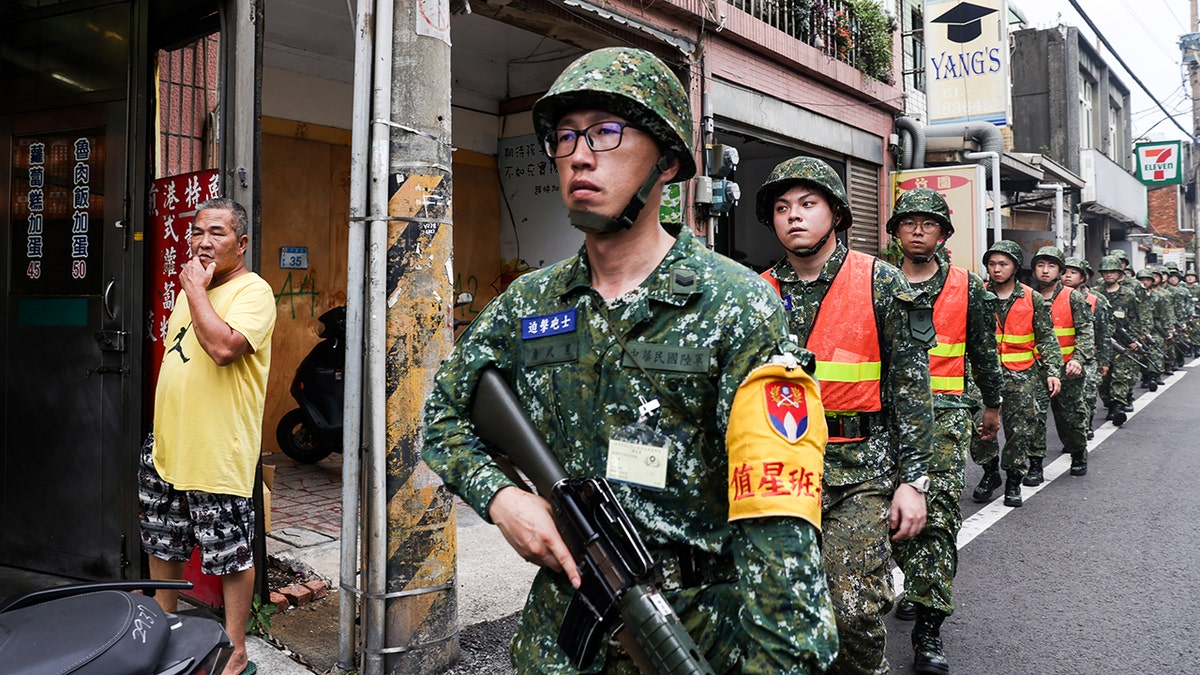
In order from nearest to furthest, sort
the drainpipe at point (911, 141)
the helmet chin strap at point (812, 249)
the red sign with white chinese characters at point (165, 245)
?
the helmet chin strap at point (812, 249) → the red sign with white chinese characters at point (165, 245) → the drainpipe at point (911, 141)

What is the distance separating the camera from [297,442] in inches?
278

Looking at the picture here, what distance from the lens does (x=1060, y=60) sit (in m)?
24.7

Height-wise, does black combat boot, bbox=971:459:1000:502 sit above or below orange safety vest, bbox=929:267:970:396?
below

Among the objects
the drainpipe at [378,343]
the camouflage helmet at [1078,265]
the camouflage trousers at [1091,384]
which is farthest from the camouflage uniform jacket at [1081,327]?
the drainpipe at [378,343]

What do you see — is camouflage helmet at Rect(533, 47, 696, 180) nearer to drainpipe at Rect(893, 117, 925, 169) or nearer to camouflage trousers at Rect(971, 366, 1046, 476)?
camouflage trousers at Rect(971, 366, 1046, 476)

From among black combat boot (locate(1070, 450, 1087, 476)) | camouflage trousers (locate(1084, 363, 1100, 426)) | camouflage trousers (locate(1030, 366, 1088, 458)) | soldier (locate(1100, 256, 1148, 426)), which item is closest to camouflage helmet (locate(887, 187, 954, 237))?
camouflage trousers (locate(1030, 366, 1088, 458))

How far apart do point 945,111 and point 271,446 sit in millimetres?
9785

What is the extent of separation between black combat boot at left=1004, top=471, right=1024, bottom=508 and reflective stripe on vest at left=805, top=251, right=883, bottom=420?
161 inches

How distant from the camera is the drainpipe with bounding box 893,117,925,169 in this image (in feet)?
41.5

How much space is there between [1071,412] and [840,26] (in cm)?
563

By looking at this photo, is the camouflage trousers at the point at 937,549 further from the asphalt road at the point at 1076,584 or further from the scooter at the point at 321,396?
the scooter at the point at 321,396

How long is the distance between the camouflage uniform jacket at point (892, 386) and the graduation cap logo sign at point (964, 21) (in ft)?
Answer: 33.4

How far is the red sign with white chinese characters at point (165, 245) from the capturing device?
3948 mm

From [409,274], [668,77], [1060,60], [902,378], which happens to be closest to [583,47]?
[409,274]
